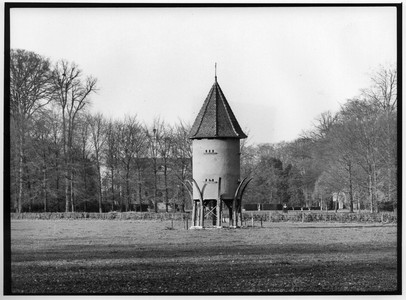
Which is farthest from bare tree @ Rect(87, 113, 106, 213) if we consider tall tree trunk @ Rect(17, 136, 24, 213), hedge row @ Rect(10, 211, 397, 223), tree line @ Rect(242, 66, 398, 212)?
tree line @ Rect(242, 66, 398, 212)

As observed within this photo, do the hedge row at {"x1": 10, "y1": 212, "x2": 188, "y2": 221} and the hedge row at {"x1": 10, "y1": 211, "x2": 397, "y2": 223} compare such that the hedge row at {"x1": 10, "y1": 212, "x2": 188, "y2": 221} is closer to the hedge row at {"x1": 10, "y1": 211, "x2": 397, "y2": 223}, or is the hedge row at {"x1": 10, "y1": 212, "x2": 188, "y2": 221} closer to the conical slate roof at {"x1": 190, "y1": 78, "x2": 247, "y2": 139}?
the hedge row at {"x1": 10, "y1": 211, "x2": 397, "y2": 223}

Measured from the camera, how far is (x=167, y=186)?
6347cm

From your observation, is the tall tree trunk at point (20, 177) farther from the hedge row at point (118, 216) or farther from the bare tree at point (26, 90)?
the hedge row at point (118, 216)

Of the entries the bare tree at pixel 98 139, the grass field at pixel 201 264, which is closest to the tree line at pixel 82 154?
the bare tree at pixel 98 139

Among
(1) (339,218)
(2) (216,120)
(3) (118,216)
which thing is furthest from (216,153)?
(3) (118,216)

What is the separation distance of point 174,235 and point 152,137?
2165 centimetres

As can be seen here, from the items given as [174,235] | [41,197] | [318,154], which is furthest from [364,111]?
[41,197]

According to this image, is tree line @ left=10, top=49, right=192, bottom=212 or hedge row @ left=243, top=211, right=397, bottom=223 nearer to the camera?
tree line @ left=10, top=49, right=192, bottom=212

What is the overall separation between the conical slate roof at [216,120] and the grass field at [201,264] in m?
7.41

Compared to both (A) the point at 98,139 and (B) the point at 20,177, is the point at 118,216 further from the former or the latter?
(B) the point at 20,177

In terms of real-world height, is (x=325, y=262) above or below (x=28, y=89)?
below

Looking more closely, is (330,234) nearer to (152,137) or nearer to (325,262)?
(325,262)

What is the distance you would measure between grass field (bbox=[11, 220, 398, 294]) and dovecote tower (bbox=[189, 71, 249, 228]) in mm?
5947

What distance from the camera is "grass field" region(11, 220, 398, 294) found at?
2019 cm
